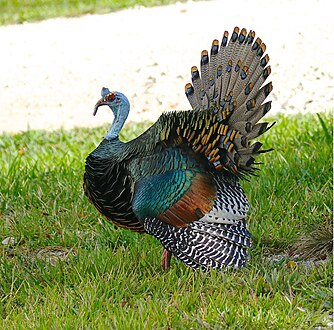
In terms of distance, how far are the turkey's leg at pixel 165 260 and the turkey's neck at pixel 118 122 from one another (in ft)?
2.30

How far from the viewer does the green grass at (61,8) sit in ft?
40.9

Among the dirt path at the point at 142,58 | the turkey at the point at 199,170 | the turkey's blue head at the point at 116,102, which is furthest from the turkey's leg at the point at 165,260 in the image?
the dirt path at the point at 142,58

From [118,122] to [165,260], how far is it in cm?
81

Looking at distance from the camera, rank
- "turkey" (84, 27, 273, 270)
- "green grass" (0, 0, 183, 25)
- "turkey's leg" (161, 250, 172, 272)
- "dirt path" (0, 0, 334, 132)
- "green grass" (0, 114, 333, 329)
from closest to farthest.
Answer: "green grass" (0, 114, 333, 329) → "turkey" (84, 27, 273, 270) → "turkey's leg" (161, 250, 172, 272) → "dirt path" (0, 0, 334, 132) → "green grass" (0, 0, 183, 25)

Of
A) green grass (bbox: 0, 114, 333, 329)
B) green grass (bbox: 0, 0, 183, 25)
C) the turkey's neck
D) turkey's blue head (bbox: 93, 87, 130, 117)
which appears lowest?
green grass (bbox: 0, 114, 333, 329)

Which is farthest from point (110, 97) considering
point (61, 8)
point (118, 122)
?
point (61, 8)

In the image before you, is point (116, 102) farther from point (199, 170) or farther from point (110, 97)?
point (199, 170)

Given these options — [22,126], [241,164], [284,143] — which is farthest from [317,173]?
[22,126]

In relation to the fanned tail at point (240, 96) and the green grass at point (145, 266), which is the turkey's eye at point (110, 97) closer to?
the fanned tail at point (240, 96)

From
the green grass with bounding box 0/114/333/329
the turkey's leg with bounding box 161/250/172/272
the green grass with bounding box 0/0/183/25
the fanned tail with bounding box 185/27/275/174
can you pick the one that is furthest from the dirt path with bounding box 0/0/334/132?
the turkey's leg with bounding box 161/250/172/272

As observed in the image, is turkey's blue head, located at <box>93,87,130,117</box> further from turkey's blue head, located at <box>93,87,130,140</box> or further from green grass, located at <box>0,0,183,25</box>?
green grass, located at <box>0,0,183,25</box>

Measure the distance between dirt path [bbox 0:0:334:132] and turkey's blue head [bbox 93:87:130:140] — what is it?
163 inches

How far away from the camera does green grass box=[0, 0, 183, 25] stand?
1248 centimetres

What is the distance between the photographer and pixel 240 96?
4387 millimetres
